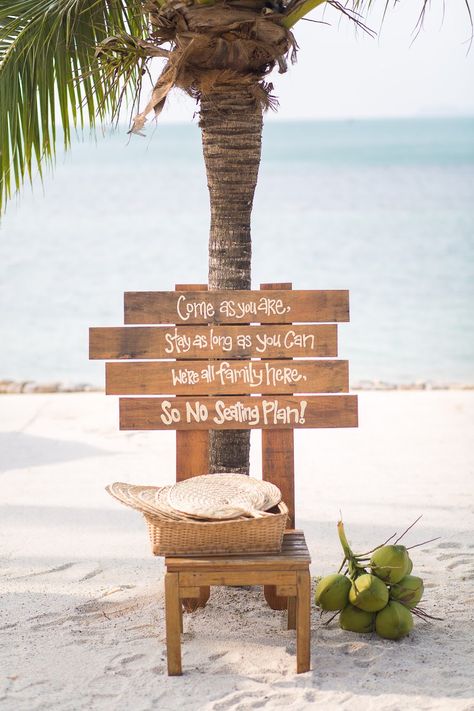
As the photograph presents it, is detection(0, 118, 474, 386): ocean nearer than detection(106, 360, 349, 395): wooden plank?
No

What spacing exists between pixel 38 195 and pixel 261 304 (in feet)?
113

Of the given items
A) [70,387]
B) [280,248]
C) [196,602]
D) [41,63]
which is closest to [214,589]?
[196,602]

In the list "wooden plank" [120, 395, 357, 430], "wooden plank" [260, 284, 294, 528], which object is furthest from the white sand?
"wooden plank" [120, 395, 357, 430]

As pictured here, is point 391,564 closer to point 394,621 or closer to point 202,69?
point 394,621

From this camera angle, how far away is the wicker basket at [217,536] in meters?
3.15

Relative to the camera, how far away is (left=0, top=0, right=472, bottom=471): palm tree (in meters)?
3.71

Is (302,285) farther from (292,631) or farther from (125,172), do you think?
(125,172)

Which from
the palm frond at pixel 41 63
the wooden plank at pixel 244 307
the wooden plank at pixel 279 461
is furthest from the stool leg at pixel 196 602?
the palm frond at pixel 41 63

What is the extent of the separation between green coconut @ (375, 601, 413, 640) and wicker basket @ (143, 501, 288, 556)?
57 centimetres

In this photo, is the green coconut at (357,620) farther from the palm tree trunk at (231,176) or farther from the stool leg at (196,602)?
the palm tree trunk at (231,176)

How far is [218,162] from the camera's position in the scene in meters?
3.94

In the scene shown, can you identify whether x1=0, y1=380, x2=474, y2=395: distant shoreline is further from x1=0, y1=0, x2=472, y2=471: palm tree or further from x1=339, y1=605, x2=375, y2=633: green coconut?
x1=339, y1=605, x2=375, y2=633: green coconut

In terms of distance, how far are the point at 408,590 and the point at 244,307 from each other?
4.04 feet

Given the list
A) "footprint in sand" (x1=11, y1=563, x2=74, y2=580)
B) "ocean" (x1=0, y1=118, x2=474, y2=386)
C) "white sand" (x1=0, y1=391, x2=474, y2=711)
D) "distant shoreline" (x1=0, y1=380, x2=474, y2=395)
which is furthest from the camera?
"ocean" (x1=0, y1=118, x2=474, y2=386)
